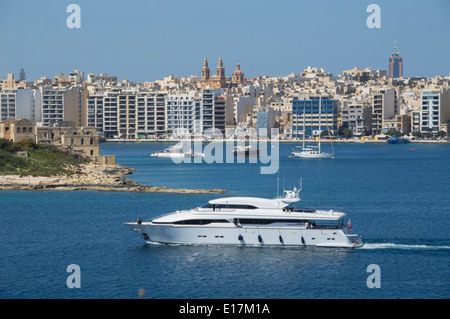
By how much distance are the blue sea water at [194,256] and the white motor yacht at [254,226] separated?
34 centimetres

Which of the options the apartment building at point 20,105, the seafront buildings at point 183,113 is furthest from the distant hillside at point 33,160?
the apartment building at point 20,105

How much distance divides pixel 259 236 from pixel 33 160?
1193 inches

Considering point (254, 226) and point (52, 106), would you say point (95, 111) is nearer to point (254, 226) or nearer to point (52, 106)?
point (52, 106)

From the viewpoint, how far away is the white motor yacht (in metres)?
28.4

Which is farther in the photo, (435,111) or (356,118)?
(356,118)

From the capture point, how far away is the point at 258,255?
27.5m

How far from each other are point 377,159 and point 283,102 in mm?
80506

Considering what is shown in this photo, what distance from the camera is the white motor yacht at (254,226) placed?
93.3 ft

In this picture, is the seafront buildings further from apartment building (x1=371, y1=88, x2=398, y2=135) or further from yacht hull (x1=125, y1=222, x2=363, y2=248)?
yacht hull (x1=125, y1=222, x2=363, y2=248)

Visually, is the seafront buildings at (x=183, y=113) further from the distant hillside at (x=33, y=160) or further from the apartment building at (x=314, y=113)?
the distant hillside at (x=33, y=160)

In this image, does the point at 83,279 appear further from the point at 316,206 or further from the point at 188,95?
the point at 188,95

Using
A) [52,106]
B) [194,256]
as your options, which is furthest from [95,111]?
[194,256]

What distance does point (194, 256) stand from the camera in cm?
2738
